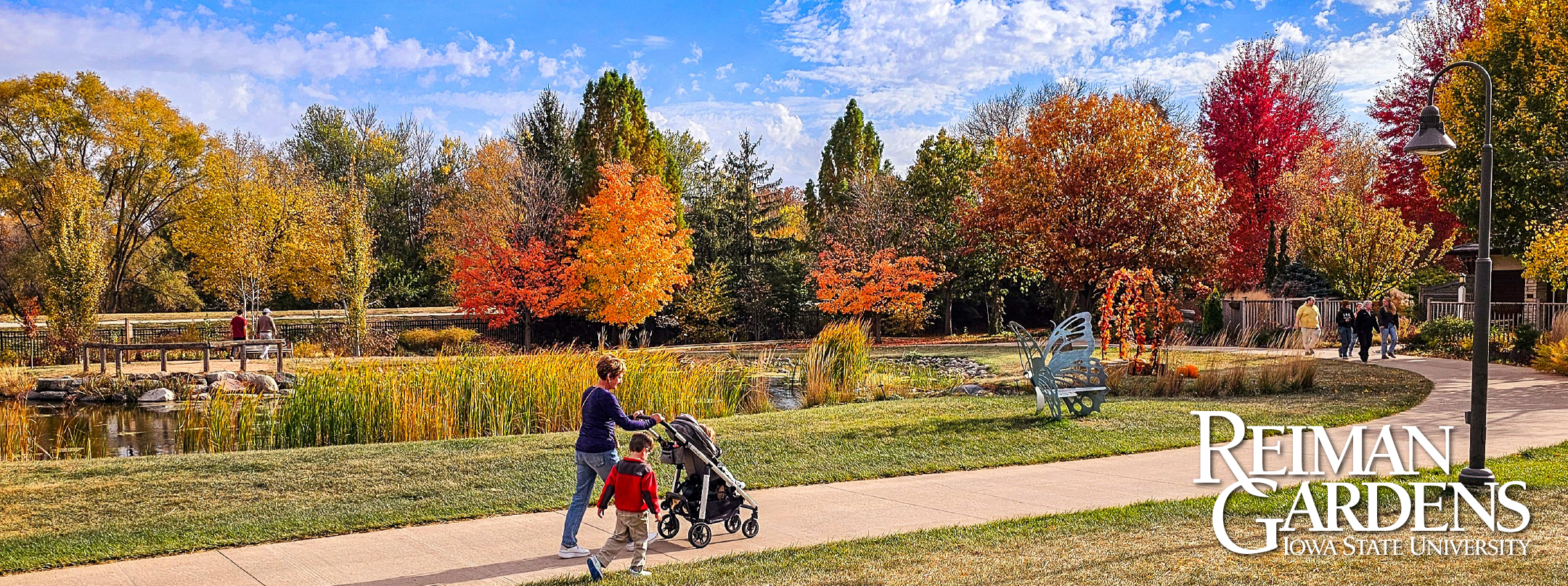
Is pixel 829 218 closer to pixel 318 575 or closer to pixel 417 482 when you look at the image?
pixel 417 482

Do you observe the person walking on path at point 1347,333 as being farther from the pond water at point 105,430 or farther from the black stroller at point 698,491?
the pond water at point 105,430

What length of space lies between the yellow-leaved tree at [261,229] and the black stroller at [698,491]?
33.1 metres

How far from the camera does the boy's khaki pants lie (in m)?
6.12

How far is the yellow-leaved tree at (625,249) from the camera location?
28.9 metres

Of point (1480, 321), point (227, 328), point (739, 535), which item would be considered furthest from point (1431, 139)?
point (227, 328)

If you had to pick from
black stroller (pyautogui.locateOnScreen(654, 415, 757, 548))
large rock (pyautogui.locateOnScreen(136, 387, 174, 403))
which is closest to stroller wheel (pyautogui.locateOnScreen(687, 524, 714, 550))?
black stroller (pyautogui.locateOnScreen(654, 415, 757, 548))

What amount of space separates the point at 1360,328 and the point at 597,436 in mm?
21292

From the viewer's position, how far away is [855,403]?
15.6 m

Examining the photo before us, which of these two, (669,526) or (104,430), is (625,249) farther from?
(669,526)

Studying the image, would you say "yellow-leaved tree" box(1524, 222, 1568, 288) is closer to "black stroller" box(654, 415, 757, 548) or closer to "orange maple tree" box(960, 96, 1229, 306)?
"orange maple tree" box(960, 96, 1229, 306)

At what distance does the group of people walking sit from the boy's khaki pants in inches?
788

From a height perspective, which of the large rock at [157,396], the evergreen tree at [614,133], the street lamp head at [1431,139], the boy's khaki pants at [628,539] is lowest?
the large rock at [157,396]

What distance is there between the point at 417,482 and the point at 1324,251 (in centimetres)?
3105

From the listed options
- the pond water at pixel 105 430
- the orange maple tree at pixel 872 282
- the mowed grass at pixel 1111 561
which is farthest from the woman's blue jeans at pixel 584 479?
the orange maple tree at pixel 872 282
